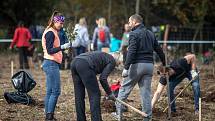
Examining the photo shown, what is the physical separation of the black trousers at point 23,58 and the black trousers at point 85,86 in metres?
10.2

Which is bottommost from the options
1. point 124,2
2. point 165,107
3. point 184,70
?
point 165,107

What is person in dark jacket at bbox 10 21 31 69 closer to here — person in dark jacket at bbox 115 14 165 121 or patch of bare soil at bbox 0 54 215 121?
patch of bare soil at bbox 0 54 215 121

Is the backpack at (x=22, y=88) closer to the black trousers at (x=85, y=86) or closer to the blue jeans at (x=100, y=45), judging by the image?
the black trousers at (x=85, y=86)

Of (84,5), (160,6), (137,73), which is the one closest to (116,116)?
(137,73)

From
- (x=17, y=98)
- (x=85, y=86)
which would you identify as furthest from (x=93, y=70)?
(x=17, y=98)

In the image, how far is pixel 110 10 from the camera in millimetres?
33281

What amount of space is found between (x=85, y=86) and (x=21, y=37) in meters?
10.3

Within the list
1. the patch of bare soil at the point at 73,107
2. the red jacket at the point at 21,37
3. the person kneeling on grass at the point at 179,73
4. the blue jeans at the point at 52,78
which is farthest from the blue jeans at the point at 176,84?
the red jacket at the point at 21,37

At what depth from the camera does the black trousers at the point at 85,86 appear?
8.80 m

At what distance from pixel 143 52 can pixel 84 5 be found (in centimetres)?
2609

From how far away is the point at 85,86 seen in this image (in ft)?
29.3

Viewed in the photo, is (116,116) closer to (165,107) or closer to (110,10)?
(165,107)

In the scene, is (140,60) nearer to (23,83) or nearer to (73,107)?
(73,107)

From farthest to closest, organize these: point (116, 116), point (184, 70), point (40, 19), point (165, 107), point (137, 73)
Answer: point (40, 19) → point (165, 107) → point (184, 70) → point (116, 116) → point (137, 73)
